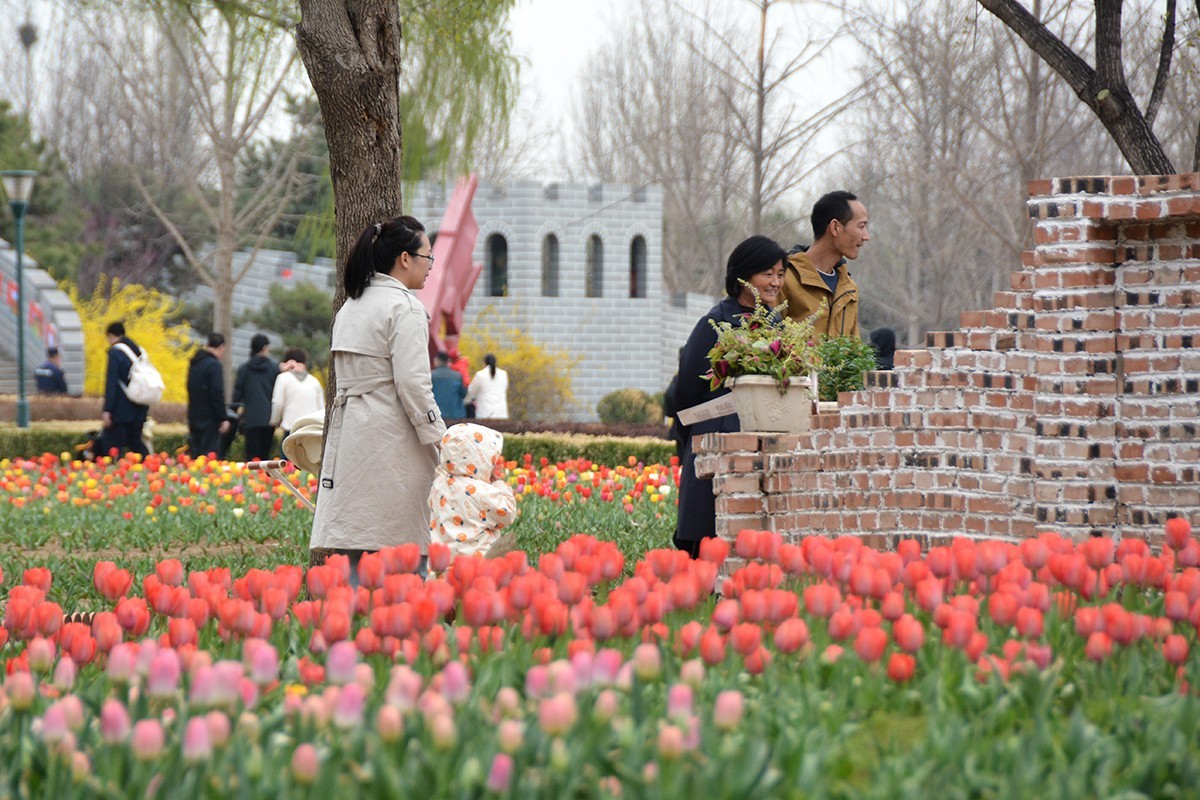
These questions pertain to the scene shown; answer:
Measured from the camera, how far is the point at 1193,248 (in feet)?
15.8

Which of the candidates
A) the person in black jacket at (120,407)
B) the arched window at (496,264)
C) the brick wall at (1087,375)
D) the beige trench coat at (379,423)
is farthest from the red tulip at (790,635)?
the arched window at (496,264)

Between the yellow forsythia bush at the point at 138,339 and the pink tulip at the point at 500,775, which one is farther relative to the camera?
the yellow forsythia bush at the point at 138,339

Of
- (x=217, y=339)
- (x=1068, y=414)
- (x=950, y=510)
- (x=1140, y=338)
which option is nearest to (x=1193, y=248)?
(x=1140, y=338)

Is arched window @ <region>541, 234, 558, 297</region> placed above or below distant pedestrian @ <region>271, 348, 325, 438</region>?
above

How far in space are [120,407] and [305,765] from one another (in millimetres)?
12673

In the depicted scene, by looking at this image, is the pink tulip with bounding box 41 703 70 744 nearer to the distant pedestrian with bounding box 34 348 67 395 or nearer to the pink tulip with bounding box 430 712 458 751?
the pink tulip with bounding box 430 712 458 751

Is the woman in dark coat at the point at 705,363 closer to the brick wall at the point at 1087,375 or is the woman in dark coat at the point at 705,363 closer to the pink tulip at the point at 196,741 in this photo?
the brick wall at the point at 1087,375

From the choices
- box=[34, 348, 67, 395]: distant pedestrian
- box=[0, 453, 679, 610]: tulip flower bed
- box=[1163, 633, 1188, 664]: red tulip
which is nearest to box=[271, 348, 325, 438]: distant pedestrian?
box=[0, 453, 679, 610]: tulip flower bed

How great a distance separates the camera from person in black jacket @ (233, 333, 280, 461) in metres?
14.3

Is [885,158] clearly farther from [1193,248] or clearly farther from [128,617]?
[128,617]

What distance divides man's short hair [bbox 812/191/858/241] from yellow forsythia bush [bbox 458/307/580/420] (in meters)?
24.1

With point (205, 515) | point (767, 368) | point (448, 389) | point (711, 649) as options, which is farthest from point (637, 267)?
point (711, 649)

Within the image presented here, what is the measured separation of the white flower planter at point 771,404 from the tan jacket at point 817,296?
58 centimetres

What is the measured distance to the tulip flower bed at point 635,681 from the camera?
7.56 ft
